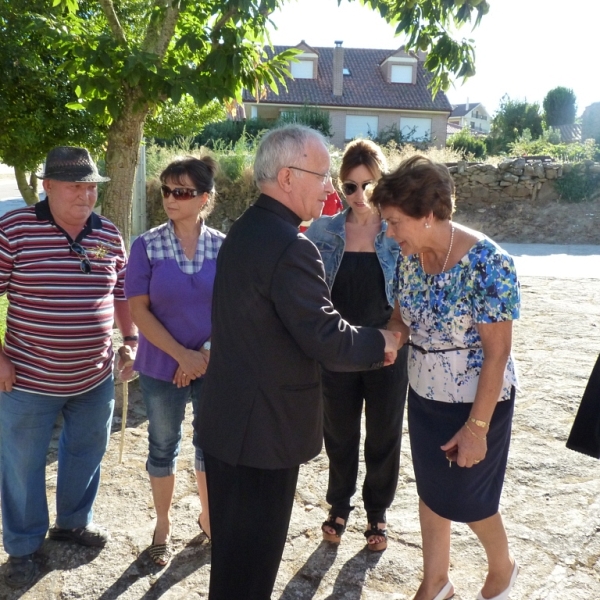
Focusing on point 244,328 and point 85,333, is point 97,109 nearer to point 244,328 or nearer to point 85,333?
point 85,333

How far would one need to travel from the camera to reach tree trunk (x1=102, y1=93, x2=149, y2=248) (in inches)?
209

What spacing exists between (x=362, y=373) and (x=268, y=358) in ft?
4.12

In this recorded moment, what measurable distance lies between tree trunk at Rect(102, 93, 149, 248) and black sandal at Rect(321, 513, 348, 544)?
3315mm

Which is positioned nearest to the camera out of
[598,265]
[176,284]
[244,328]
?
[244,328]

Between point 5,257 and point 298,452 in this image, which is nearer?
point 298,452

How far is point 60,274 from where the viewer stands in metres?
2.98

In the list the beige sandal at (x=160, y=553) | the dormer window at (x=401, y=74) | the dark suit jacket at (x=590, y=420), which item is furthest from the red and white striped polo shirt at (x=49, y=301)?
the dormer window at (x=401, y=74)

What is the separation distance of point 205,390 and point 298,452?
0.39m

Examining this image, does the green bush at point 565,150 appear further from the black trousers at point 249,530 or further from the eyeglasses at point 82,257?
the black trousers at point 249,530

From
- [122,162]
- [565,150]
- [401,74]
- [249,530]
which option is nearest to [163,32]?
[122,162]

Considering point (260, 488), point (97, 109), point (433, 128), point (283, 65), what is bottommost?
point (260, 488)

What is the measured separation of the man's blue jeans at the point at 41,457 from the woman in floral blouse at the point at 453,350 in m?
1.59

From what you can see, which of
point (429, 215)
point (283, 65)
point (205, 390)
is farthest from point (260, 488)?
point (283, 65)

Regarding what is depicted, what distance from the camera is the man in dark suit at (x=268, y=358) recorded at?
208 cm
